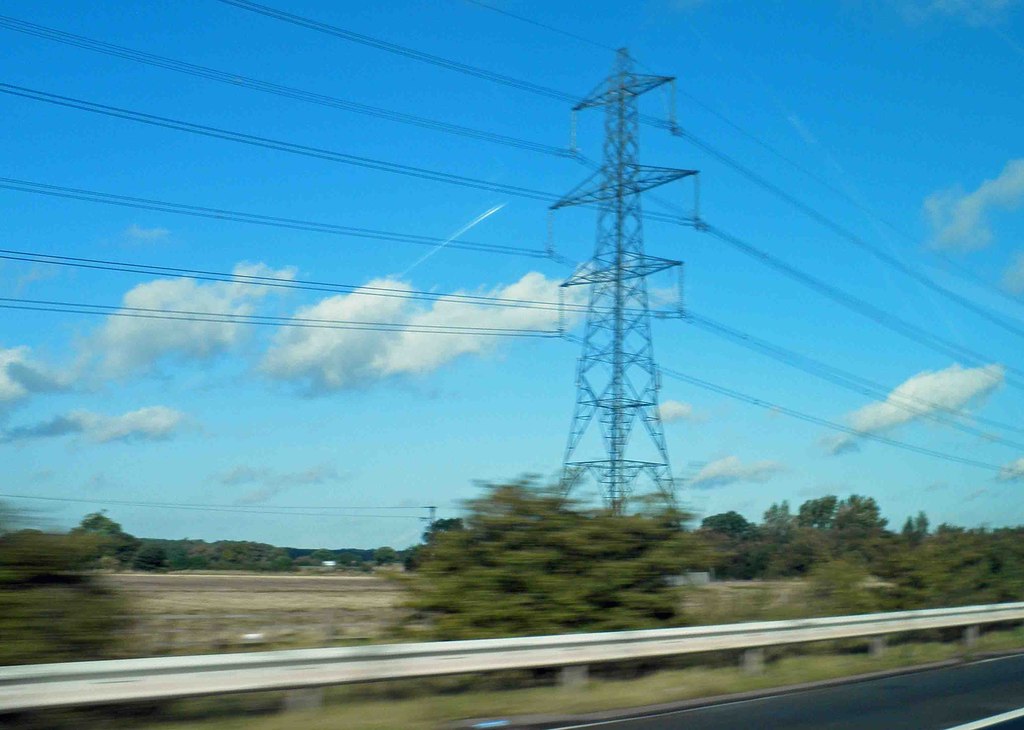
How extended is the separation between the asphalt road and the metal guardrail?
172 centimetres

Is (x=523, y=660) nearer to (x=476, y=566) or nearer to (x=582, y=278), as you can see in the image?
(x=476, y=566)

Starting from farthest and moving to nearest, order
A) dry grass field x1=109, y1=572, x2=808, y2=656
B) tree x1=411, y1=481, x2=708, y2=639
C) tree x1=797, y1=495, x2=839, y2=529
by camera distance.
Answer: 1. tree x1=797, y1=495, x2=839, y2=529
2. tree x1=411, y1=481, x2=708, y2=639
3. dry grass field x1=109, y1=572, x2=808, y2=656

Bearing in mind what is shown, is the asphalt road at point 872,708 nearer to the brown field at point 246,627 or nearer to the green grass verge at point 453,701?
the green grass verge at point 453,701

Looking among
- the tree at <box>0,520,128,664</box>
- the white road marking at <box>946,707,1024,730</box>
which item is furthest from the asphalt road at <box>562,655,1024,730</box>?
the tree at <box>0,520,128,664</box>

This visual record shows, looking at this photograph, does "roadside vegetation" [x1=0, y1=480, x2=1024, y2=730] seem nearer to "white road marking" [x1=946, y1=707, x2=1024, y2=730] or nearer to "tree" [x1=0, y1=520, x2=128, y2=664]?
"tree" [x1=0, y1=520, x2=128, y2=664]

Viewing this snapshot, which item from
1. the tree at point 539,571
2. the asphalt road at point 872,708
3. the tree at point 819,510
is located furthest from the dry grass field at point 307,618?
the tree at point 819,510

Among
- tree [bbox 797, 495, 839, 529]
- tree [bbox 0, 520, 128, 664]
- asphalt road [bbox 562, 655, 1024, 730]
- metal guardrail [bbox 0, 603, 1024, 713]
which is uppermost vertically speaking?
tree [bbox 797, 495, 839, 529]

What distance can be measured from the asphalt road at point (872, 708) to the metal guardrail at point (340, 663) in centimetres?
172

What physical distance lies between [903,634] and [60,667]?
19620mm

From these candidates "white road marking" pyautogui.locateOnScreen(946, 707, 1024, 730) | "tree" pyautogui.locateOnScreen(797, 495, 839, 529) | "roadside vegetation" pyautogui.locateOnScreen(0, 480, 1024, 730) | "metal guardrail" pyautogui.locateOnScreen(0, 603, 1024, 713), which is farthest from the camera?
"tree" pyautogui.locateOnScreen(797, 495, 839, 529)

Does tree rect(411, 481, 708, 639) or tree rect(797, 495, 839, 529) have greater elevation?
tree rect(797, 495, 839, 529)

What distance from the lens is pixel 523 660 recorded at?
13.4m

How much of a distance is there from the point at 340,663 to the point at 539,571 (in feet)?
16.6

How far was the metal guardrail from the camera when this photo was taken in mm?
9359
